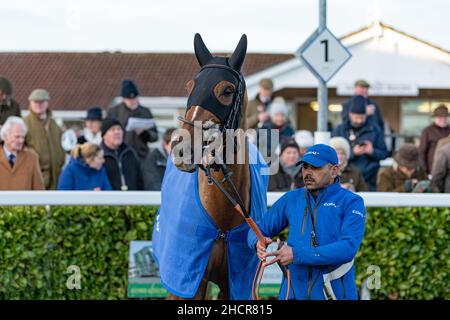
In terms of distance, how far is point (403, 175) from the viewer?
9445mm

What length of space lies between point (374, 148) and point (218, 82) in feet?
17.6

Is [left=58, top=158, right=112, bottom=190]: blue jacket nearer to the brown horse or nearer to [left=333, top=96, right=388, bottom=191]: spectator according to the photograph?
[left=333, top=96, right=388, bottom=191]: spectator

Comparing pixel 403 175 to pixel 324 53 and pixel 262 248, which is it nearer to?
pixel 324 53

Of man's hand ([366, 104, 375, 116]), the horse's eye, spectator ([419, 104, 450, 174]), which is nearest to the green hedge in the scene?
the horse's eye

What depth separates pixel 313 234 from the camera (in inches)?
207

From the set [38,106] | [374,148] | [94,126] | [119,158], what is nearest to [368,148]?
[374,148]

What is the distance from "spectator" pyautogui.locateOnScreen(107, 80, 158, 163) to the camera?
10.8 metres

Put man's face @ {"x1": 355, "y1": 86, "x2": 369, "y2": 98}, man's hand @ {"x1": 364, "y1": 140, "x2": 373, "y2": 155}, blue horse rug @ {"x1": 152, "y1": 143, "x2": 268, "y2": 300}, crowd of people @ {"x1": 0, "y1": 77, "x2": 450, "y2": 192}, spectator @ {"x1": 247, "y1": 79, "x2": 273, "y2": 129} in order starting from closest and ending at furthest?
1. blue horse rug @ {"x1": 152, "y1": 143, "x2": 268, "y2": 300}
2. crowd of people @ {"x1": 0, "y1": 77, "x2": 450, "y2": 192}
3. man's hand @ {"x1": 364, "y1": 140, "x2": 373, "y2": 155}
4. spectator @ {"x1": 247, "y1": 79, "x2": 273, "y2": 129}
5. man's face @ {"x1": 355, "y1": 86, "x2": 369, "y2": 98}

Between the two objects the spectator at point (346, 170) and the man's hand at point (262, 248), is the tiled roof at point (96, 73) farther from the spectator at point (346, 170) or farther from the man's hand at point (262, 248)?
the man's hand at point (262, 248)

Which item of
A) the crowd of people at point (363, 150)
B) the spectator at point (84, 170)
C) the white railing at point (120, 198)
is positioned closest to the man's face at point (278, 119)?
the crowd of people at point (363, 150)

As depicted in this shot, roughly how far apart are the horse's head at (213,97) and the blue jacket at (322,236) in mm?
603

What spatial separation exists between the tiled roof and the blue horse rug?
2705 centimetres
